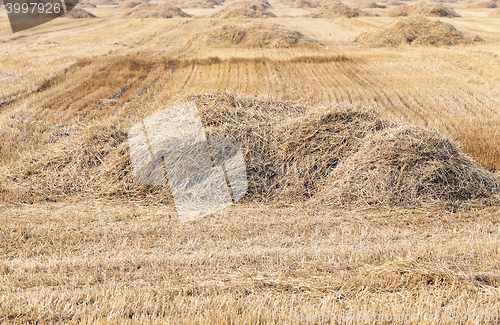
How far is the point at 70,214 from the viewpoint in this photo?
5.82 m

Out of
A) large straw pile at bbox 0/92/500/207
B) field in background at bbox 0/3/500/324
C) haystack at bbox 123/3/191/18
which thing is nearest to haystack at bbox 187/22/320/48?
field in background at bbox 0/3/500/324

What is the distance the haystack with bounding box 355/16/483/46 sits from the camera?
2503cm

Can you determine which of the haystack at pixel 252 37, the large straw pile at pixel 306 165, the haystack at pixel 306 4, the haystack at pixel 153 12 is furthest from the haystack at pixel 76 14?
the large straw pile at pixel 306 165

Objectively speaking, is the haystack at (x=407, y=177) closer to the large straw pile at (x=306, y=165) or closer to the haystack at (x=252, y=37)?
the large straw pile at (x=306, y=165)

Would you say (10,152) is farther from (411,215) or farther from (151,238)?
(411,215)

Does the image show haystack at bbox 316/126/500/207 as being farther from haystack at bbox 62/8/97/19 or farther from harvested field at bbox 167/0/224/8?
harvested field at bbox 167/0/224/8

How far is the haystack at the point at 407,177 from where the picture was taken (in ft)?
19.9

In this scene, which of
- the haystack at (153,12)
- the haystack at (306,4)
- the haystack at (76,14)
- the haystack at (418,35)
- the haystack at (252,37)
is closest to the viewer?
the haystack at (418,35)

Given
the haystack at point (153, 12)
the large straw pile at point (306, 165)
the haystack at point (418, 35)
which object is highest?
the haystack at point (153, 12)

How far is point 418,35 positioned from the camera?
25.5m

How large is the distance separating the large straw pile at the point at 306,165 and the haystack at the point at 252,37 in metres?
19.1

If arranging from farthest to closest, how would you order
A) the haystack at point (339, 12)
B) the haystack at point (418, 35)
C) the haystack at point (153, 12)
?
1. the haystack at point (339, 12)
2. the haystack at point (153, 12)
3. the haystack at point (418, 35)

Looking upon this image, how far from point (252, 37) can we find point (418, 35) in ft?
39.7

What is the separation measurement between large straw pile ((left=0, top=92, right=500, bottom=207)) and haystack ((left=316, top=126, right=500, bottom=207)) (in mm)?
17
